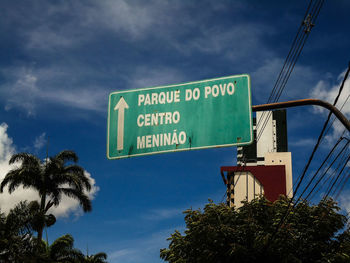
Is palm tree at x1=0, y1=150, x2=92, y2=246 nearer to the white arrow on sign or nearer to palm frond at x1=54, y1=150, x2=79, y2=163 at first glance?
palm frond at x1=54, y1=150, x2=79, y2=163

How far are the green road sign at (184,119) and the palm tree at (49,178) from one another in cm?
2629

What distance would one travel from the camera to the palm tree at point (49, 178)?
31.6 m

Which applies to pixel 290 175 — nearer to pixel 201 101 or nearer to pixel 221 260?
pixel 221 260

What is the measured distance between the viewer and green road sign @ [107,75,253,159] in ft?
19.1

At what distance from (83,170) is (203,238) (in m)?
12.9

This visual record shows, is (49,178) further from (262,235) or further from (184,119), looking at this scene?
(184,119)

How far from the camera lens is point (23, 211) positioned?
22812 mm

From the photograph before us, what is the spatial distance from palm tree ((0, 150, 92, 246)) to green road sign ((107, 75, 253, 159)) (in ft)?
86.2

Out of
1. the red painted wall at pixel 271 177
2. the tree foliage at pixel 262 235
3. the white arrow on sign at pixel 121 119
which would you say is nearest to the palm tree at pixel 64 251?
the tree foliage at pixel 262 235

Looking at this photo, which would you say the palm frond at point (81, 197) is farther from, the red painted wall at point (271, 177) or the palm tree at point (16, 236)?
the red painted wall at point (271, 177)

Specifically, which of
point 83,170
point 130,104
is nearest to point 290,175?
point 83,170

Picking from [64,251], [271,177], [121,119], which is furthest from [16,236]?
[271,177]

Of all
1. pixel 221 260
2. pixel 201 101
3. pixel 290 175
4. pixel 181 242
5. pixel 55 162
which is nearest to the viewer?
pixel 201 101

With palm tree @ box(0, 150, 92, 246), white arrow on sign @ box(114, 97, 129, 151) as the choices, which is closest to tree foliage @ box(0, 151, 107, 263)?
palm tree @ box(0, 150, 92, 246)
